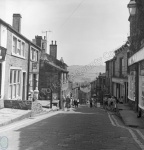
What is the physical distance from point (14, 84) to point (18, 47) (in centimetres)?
294

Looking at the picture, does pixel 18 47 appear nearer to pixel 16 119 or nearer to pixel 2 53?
pixel 2 53

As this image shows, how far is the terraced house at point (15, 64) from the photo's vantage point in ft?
49.8

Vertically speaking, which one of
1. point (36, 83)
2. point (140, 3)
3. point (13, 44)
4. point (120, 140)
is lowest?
point (120, 140)

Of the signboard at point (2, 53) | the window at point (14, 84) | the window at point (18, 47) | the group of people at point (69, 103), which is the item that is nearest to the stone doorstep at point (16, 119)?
the signboard at point (2, 53)

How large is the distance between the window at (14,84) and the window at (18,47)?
4.43ft

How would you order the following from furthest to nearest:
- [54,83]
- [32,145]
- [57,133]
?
[54,83] → [57,133] → [32,145]

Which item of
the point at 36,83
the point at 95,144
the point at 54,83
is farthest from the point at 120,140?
the point at 54,83

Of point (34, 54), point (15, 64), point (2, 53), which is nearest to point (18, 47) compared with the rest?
point (15, 64)

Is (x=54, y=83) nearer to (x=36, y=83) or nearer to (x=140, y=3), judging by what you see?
(x=36, y=83)

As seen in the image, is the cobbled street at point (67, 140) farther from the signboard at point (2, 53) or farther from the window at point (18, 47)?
the window at point (18, 47)

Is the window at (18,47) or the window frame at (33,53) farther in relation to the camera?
the window frame at (33,53)

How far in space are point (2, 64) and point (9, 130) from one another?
703 cm

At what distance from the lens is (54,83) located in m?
31.5

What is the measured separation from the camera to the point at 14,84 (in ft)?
59.5
